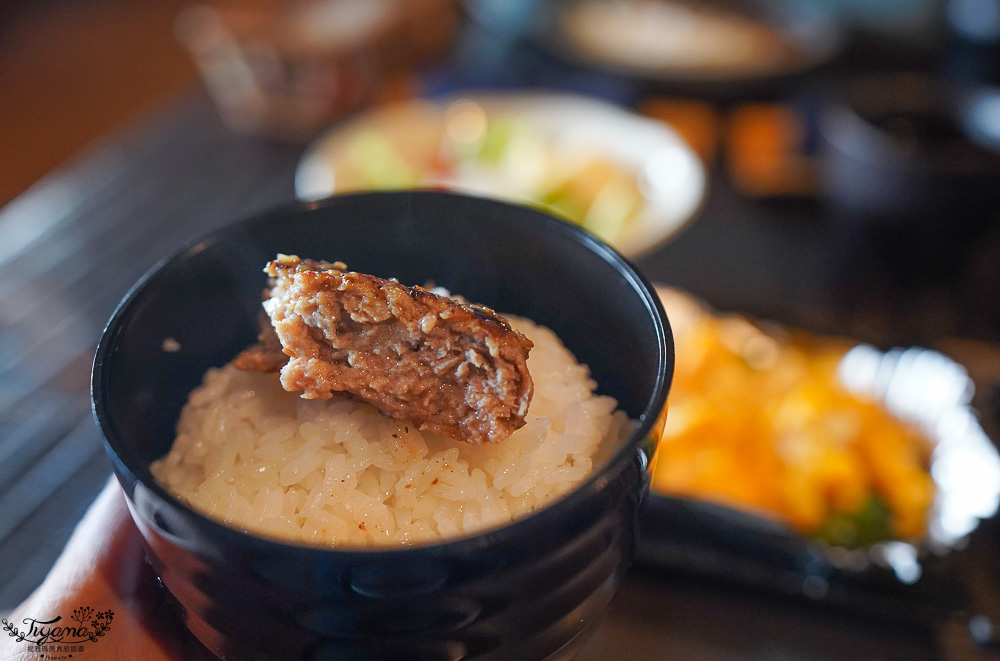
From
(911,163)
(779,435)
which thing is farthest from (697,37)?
(779,435)

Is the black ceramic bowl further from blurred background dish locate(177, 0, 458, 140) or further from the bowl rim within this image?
blurred background dish locate(177, 0, 458, 140)

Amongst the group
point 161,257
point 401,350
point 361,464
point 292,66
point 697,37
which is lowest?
point 697,37

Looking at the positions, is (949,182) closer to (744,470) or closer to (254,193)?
(744,470)

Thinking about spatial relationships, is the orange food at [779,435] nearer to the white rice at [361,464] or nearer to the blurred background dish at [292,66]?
the white rice at [361,464]

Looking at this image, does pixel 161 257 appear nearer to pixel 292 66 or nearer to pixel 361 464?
pixel 292 66

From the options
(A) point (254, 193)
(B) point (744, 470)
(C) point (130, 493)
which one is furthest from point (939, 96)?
(C) point (130, 493)

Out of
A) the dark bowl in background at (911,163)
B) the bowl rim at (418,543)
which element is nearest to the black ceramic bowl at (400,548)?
the bowl rim at (418,543)
